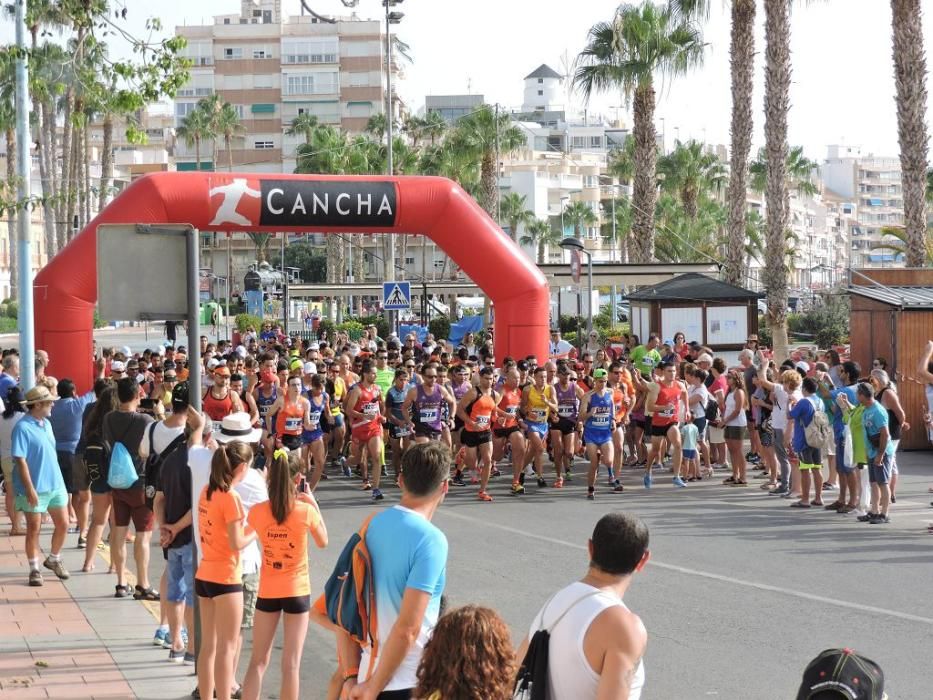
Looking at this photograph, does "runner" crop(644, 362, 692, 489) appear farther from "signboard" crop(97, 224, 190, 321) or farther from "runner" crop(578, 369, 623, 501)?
"signboard" crop(97, 224, 190, 321)

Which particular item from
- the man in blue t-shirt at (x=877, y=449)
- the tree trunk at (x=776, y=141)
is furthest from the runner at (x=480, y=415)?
the tree trunk at (x=776, y=141)

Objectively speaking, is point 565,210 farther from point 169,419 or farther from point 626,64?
point 169,419

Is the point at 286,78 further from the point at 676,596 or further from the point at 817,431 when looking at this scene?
the point at 676,596

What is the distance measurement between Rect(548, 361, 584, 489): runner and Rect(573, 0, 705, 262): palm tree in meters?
19.8

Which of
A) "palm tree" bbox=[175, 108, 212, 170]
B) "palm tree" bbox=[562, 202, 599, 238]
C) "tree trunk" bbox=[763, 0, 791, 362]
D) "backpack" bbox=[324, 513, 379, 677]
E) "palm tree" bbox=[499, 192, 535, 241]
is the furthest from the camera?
"palm tree" bbox=[562, 202, 599, 238]

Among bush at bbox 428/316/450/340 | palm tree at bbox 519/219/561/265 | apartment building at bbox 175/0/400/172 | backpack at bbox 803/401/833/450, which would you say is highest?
apartment building at bbox 175/0/400/172

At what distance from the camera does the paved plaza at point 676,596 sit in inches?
310

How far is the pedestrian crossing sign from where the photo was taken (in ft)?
90.7

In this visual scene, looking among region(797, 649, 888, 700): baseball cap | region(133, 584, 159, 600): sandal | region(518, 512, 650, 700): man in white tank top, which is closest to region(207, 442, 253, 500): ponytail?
region(518, 512, 650, 700): man in white tank top

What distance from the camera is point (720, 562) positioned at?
11.5 meters

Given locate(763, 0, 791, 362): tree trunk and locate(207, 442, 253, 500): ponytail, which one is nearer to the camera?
locate(207, 442, 253, 500): ponytail

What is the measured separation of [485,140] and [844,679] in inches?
1978

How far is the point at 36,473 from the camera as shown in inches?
417

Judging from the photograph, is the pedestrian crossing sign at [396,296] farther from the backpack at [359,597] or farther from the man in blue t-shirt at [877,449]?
the backpack at [359,597]
